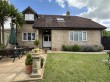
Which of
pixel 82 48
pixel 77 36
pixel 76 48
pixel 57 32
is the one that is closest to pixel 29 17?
pixel 57 32

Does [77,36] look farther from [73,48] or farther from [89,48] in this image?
[89,48]

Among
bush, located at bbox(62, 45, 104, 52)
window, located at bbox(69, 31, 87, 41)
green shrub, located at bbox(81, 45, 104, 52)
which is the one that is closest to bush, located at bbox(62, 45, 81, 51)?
bush, located at bbox(62, 45, 104, 52)

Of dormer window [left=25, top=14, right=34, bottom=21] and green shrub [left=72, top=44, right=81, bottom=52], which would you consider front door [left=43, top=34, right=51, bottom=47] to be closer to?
dormer window [left=25, top=14, right=34, bottom=21]

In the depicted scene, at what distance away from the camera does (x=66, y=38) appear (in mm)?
24578

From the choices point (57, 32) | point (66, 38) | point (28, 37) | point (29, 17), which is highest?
point (29, 17)

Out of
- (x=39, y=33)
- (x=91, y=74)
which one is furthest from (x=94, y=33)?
(x=91, y=74)

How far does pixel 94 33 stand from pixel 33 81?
19788 millimetres

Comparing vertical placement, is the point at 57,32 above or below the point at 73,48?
above

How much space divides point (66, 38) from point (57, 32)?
1723 millimetres

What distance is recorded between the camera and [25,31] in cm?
2556

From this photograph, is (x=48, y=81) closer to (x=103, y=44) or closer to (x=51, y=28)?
(x=51, y=28)

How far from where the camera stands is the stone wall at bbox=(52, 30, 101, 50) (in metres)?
24.3

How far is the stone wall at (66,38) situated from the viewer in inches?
958

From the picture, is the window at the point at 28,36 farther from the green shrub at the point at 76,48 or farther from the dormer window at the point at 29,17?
the green shrub at the point at 76,48
